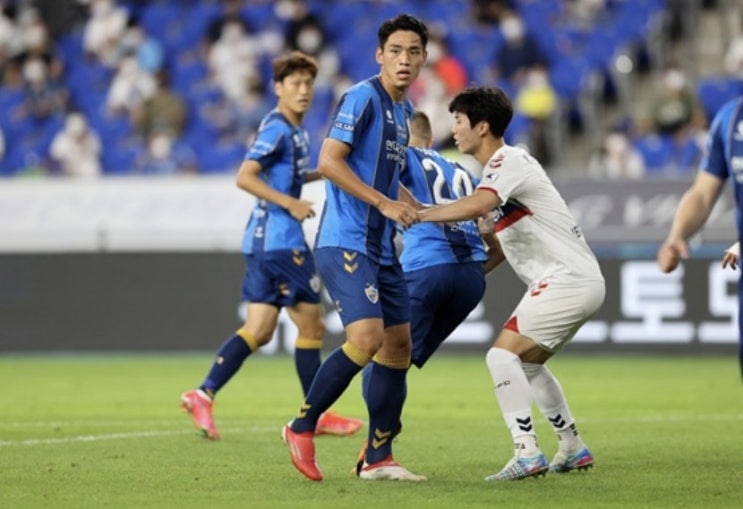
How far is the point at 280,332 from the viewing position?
18328 millimetres

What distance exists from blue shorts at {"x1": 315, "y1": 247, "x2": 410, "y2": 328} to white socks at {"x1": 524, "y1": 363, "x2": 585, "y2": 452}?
908mm

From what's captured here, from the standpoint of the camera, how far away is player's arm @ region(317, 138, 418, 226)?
24.7 feet

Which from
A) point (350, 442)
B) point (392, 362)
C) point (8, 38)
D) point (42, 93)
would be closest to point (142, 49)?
point (42, 93)

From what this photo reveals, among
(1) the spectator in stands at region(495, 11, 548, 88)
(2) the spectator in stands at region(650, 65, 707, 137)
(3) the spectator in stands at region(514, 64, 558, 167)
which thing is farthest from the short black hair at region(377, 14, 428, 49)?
(1) the spectator in stands at region(495, 11, 548, 88)

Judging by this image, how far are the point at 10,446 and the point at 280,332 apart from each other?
8715 mm

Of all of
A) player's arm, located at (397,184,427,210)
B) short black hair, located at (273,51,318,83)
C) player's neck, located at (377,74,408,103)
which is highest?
player's neck, located at (377,74,408,103)

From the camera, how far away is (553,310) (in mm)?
8102

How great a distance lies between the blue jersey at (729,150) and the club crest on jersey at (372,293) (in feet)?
6.39

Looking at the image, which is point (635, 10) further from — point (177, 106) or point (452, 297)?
point (452, 297)

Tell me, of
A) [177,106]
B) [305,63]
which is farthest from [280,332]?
[305,63]

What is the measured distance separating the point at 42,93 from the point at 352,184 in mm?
17350

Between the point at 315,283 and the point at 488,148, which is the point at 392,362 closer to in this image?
the point at 488,148

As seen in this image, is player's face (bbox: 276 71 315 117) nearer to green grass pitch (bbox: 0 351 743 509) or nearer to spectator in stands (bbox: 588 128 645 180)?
green grass pitch (bbox: 0 351 743 509)

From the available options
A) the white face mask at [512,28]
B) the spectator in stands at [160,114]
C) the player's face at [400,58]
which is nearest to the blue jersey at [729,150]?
the player's face at [400,58]
